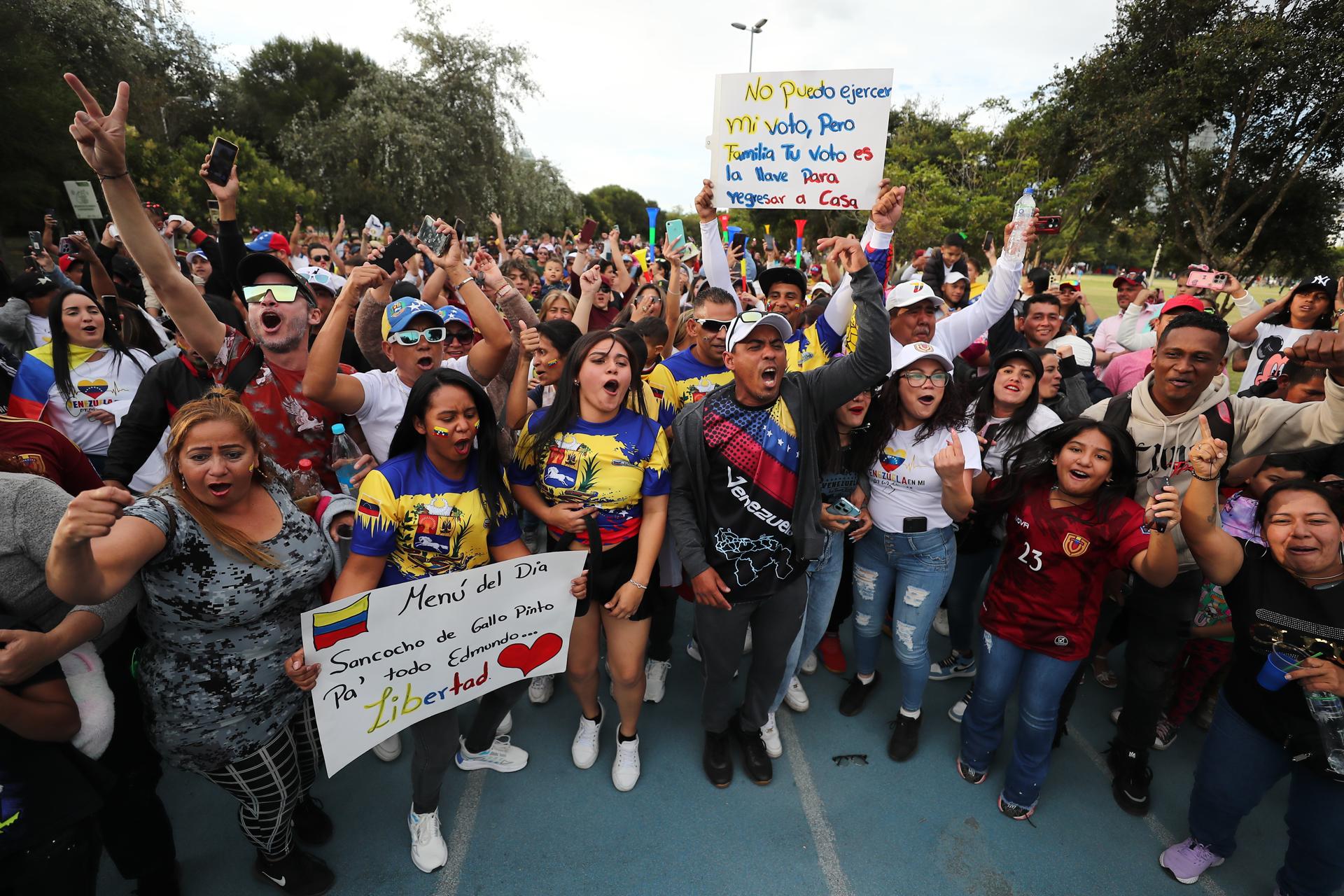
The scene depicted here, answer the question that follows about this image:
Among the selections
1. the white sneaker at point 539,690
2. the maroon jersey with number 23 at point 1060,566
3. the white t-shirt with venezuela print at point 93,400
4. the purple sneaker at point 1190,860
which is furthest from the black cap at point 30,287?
the purple sneaker at point 1190,860

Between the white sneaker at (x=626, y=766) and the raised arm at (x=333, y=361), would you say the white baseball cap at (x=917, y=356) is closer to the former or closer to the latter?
the white sneaker at (x=626, y=766)

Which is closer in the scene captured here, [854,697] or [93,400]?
[93,400]

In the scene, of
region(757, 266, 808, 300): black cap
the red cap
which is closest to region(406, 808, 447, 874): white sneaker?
region(757, 266, 808, 300): black cap

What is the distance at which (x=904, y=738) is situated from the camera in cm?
336

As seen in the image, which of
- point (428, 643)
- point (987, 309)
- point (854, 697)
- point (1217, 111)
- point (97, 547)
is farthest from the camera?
point (1217, 111)

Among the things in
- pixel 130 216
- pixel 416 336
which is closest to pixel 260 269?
pixel 130 216

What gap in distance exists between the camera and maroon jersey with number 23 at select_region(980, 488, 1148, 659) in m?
2.60

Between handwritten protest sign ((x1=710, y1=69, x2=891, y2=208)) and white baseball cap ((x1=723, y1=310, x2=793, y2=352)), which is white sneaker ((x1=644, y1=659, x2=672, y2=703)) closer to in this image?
white baseball cap ((x1=723, y1=310, x2=793, y2=352))

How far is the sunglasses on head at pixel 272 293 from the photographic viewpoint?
2.99m

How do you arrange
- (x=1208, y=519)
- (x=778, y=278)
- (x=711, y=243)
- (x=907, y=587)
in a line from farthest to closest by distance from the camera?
(x=711, y=243) → (x=778, y=278) → (x=907, y=587) → (x=1208, y=519)

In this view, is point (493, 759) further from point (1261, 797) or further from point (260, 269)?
point (1261, 797)

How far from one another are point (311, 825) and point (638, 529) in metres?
2.11

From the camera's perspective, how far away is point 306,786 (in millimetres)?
2691

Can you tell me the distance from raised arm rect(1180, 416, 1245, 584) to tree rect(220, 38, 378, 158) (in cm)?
4069
